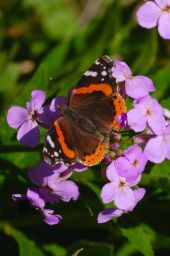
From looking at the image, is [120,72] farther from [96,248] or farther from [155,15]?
[96,248]

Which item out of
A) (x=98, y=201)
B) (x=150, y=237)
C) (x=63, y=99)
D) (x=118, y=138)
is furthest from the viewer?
(x=150, y=237)

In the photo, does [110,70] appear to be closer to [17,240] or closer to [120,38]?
[17,240]

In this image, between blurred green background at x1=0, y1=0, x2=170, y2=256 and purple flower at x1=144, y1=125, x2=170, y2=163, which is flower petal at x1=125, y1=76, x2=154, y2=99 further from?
blurred green background at x1=0, y1=0, x2=170, y2=256

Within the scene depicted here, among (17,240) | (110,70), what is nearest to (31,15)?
(17,240)

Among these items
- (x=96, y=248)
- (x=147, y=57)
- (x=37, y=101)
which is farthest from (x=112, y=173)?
(x=147, y=57)

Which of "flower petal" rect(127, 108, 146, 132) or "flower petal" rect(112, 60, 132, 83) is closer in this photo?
"flower petal" rect(127, 108, 146, 132)

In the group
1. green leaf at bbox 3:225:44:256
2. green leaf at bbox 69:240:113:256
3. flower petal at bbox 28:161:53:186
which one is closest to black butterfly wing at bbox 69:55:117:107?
flower petal at bbox 28:161:53:186

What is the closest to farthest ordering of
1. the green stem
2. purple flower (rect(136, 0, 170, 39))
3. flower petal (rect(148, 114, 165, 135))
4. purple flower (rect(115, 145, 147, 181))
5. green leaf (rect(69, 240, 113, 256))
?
1. purple flower (rect(115, 145, 147, 181))
2. flower petal (rect(148, 114, 165, 135))
3. the green stem
4. purple flower (rect(136, 0, 170, 39))
5. green leaf (rect(69, 240, 113, 256))
